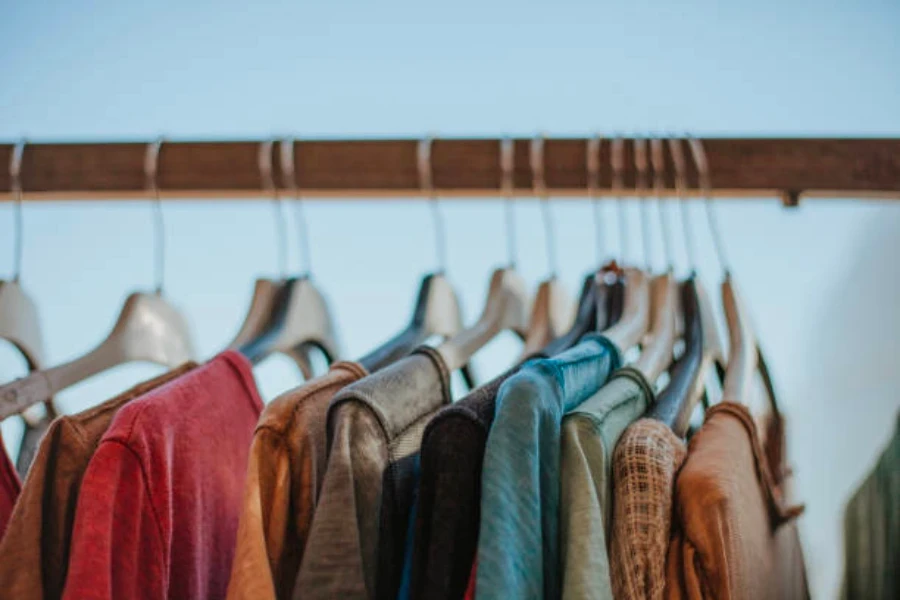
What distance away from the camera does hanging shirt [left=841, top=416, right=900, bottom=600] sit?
31.5 inches

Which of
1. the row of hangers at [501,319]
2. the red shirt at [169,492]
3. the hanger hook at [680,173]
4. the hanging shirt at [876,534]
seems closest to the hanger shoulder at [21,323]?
the row of hangers at [501,319]

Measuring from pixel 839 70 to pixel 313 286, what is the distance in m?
0.92

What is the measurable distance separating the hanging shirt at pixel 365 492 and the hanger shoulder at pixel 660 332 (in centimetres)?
24

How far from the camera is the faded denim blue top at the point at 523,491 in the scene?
43cm

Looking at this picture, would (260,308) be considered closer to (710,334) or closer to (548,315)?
(548,315)

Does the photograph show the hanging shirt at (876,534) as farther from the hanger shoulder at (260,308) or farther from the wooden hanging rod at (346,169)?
the hanger shoulder at (260,308)

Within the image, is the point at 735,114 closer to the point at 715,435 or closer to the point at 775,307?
the point at 775,307

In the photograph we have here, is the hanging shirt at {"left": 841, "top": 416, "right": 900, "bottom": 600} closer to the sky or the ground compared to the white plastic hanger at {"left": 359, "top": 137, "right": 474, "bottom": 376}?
closer to the ground

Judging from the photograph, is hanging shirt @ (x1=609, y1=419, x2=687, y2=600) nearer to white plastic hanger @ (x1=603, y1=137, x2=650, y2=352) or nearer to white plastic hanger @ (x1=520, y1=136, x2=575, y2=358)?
white plastic hanger @ (x1=603, y1=137, x2=650, y2=352)

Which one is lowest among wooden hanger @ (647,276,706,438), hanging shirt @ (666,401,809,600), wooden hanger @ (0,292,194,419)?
hanging shirt @ (666,401,809,600)

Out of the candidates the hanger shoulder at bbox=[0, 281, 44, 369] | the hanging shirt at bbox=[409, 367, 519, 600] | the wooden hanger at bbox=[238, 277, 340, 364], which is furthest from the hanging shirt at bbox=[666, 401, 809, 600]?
the hanger shoulder at bbox=[0, 281, 44, 369]

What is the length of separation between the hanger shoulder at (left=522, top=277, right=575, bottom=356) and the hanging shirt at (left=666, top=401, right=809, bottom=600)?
8.5 inches

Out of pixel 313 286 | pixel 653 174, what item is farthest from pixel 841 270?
pixel 313 286

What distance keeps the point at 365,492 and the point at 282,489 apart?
5cm
